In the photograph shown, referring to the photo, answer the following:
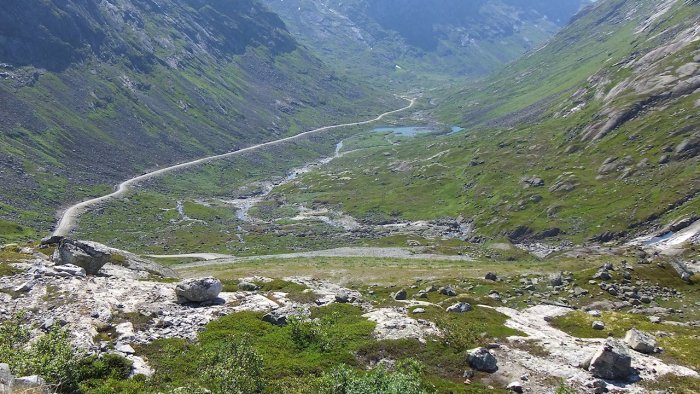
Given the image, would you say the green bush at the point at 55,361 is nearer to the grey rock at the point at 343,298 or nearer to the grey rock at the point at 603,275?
the grey rock at the point at 343,298

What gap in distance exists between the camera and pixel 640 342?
3962cm

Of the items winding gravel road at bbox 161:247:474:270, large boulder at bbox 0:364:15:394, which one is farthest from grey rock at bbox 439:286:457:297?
winding gravel road at bbox 161:247:474:270

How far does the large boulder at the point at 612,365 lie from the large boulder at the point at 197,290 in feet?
111

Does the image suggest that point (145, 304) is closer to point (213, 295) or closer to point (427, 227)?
point (213, 295)

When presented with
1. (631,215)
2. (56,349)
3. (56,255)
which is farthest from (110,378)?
(631,215)

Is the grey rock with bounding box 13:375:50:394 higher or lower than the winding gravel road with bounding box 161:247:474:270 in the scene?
lower

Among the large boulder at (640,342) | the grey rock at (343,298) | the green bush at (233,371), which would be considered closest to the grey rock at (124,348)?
the green bush at (233,371)

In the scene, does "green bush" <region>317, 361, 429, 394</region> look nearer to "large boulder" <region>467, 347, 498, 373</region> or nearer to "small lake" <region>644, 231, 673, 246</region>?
"large boulder" <region>467, 347, 498, 373</region>

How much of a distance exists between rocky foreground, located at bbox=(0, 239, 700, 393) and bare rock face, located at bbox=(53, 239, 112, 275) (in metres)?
0.11

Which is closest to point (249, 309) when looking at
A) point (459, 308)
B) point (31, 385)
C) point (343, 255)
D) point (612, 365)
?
point (459, 308)

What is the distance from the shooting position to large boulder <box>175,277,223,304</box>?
47.4 m

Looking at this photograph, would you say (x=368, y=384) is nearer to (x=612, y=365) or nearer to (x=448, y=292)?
(x=612, y=365)

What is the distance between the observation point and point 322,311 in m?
47.7

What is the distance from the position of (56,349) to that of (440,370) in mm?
25780
